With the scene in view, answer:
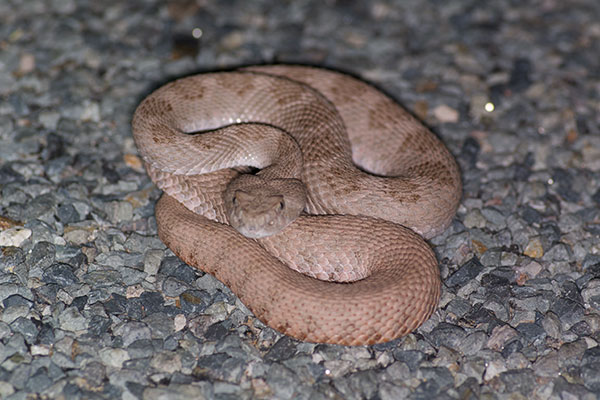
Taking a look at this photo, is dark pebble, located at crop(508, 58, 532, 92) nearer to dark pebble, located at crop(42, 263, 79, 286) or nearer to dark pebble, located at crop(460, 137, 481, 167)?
dark pebble, located at crop(460, 137, 481, 167)

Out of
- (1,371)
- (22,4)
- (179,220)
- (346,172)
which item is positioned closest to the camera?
(1,371)

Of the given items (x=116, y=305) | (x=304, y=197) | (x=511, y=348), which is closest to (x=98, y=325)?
(x=116, y=305)

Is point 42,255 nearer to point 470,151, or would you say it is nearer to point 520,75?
point 470,151

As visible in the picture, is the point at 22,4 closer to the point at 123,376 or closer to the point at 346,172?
the point at 346,172

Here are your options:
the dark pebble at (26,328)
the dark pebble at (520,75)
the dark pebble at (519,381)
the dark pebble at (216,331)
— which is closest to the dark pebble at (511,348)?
the dark pebble at (519,381)

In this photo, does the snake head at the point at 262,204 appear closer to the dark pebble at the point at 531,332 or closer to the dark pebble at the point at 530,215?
the dark pebble at the point at 531,332

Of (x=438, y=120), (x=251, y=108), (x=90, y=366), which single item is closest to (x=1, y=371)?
(x=90, y=366)

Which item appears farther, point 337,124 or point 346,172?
point 337,124
